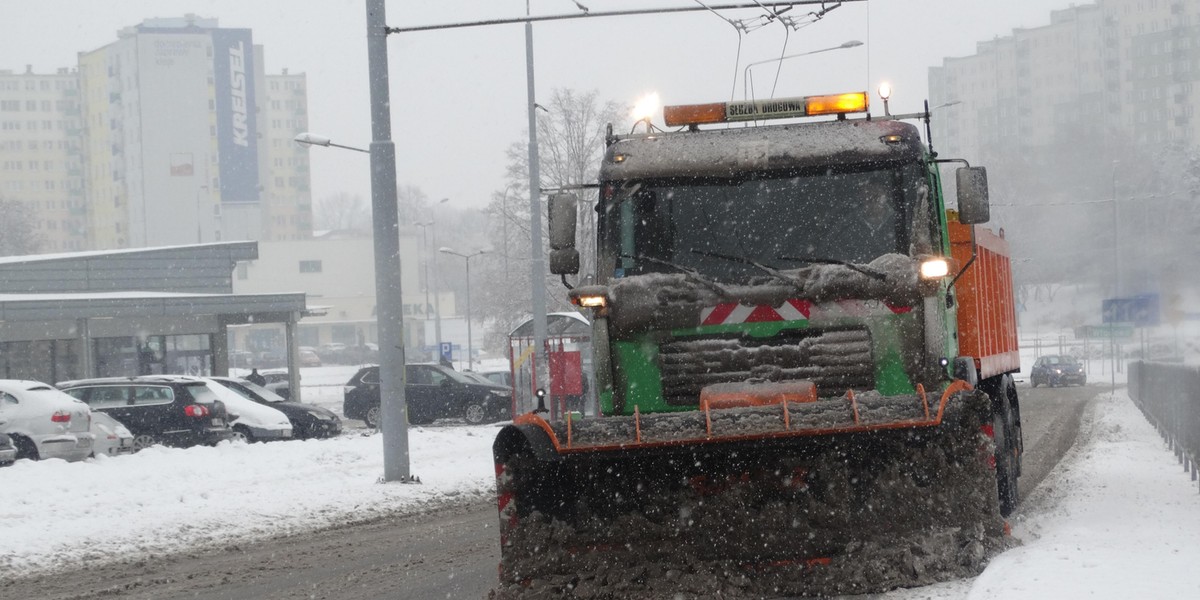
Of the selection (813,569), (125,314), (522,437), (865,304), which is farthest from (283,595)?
(125,314)

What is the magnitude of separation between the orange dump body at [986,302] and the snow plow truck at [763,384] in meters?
0.54

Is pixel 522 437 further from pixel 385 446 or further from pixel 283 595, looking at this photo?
pixel 385 446

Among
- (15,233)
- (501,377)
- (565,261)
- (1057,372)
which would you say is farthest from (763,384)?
(15,233)

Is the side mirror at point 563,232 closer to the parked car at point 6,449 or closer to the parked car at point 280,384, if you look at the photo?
the parked car at point 6,449

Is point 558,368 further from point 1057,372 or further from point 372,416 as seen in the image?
point 1057,372

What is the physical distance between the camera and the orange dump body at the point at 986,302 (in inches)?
425

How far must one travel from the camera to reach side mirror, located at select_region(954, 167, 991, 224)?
28.7 ft

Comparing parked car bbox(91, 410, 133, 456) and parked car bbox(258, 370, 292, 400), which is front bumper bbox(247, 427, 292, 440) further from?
parked car bbox(258, 370, 292, 400)

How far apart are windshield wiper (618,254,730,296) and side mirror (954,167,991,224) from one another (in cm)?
160

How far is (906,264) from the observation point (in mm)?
8438

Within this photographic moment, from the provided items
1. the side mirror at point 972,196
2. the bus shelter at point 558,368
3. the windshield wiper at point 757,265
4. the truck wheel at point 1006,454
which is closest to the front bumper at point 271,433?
the bus shelter at point 558,368

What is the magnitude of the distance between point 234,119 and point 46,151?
3896 cm

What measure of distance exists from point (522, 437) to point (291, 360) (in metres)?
36.9

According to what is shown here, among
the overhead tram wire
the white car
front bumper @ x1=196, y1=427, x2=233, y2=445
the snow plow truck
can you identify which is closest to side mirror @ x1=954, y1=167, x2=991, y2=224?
the snow plow truck
